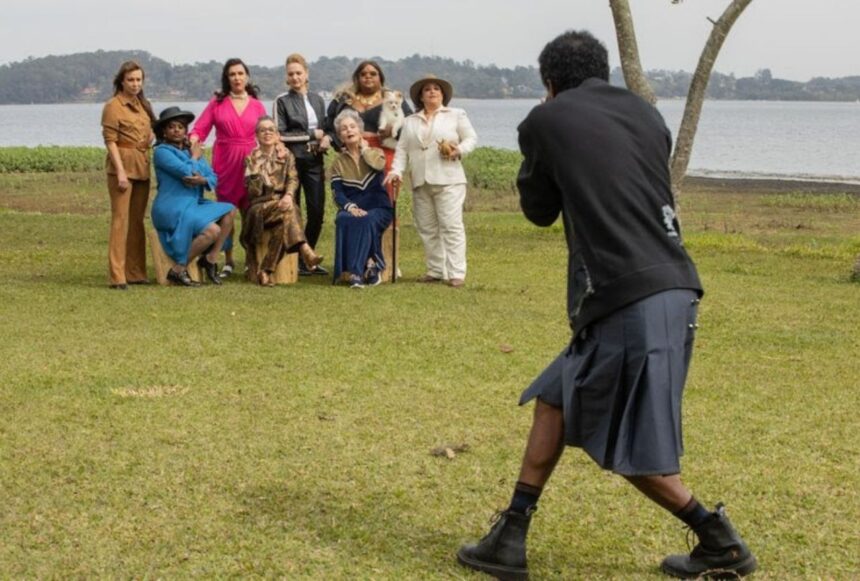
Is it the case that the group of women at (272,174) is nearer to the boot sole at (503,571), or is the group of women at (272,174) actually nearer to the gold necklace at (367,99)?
the gold necklace at (367,99)

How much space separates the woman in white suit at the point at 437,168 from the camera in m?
12.3

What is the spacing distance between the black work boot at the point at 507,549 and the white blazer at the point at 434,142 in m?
7.37

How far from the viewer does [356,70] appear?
42.4 feet

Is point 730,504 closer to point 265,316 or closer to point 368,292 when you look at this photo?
point 265,316

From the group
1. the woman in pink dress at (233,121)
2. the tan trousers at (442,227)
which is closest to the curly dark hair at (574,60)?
the tan trousers at (442,227)

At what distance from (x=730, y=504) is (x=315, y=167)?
A: 787 cm

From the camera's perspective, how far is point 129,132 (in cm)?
1191

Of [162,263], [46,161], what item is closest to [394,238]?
[162,263]

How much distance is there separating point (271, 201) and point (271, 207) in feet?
0.19

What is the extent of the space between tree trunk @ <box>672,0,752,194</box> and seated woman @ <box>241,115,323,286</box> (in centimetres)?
533

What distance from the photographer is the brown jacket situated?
1180cm

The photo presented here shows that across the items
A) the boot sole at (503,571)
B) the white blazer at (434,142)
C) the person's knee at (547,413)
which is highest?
the white blazer at (434,142)

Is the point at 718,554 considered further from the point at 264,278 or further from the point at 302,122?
the point at 302,122

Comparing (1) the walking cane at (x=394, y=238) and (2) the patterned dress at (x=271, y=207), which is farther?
(1) the walking cane at (x=394, y=238)
